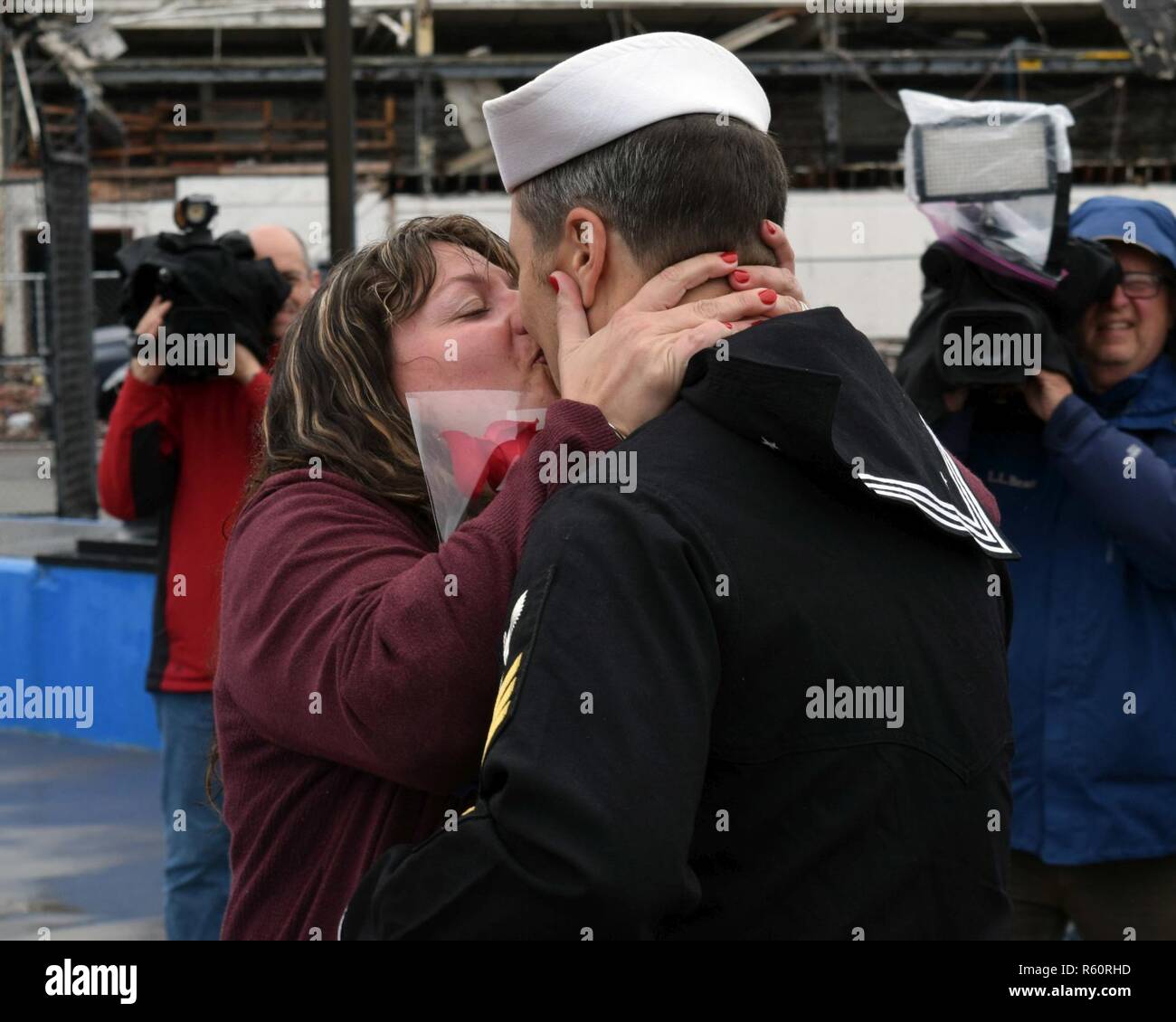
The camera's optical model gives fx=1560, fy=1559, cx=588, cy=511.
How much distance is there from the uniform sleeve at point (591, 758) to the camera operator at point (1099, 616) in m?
2.03

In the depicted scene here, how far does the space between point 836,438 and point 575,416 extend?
259 mm

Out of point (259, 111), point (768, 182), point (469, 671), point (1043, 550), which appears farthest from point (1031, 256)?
point (259, 111)

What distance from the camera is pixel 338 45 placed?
4.51 metres

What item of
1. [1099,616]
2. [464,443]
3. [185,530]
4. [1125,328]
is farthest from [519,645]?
[185,530]

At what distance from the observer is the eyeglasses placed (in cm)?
332

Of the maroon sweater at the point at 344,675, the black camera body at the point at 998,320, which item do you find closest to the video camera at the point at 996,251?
the black camera body at the point at 998,320

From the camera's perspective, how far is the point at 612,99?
1.57m

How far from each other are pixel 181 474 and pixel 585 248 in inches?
111

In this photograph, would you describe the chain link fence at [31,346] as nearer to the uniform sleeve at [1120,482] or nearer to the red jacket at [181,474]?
the red jacket at [181,474]

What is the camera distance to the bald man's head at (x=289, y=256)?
4.55 meters

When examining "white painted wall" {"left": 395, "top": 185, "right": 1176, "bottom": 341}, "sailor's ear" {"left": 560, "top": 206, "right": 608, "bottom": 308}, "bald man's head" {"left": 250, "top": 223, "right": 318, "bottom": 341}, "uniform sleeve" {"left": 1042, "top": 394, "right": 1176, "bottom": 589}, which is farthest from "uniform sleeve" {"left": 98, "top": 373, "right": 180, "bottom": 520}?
"white painted wall" {"left": 395, "top": 185, "right": 1176, "bottom": 341}

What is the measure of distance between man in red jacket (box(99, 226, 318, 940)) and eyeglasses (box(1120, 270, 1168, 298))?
2.17 m

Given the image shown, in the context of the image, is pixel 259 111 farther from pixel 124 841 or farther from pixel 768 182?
pixel 768 182
